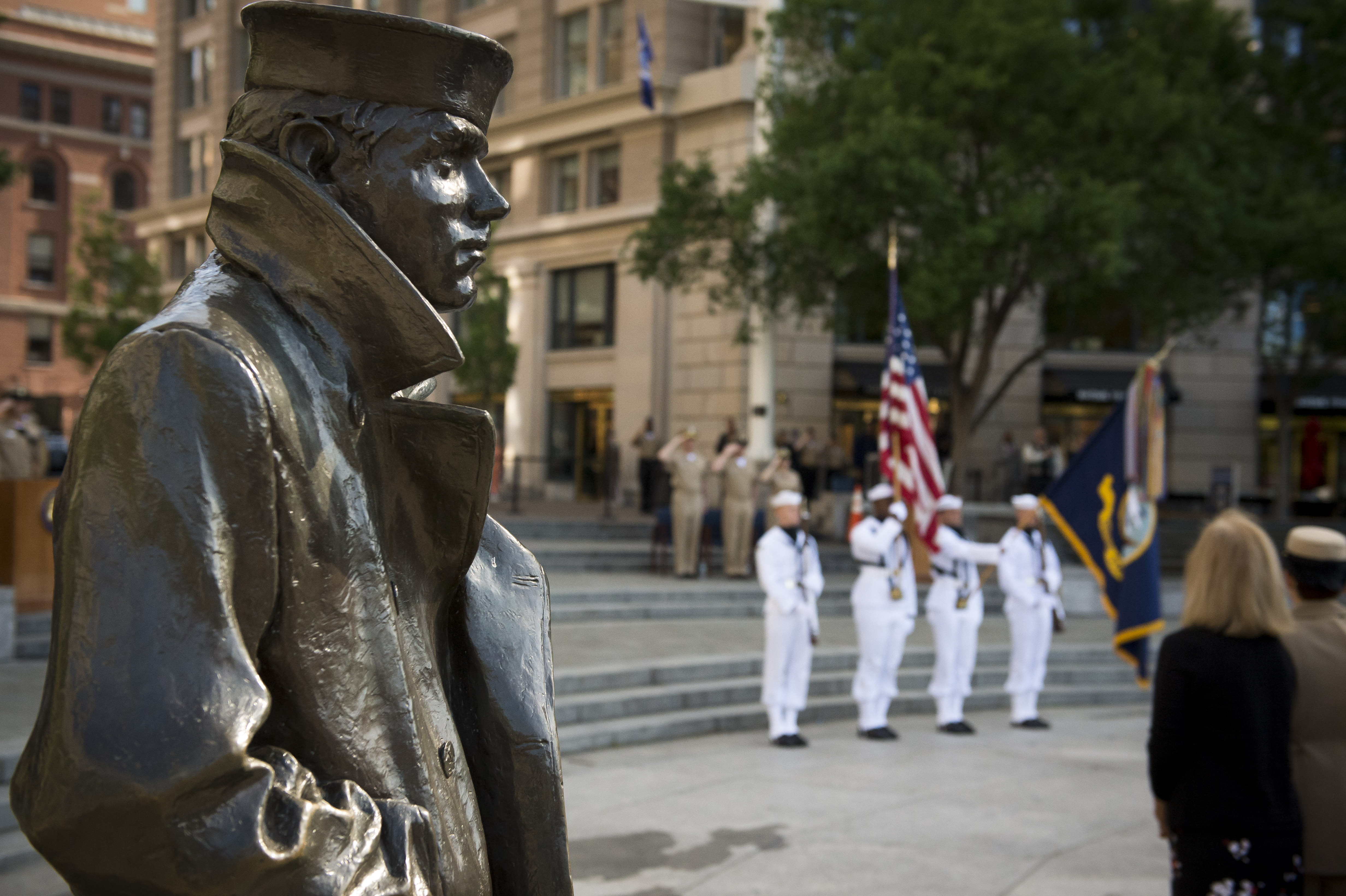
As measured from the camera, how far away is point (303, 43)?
1282mm

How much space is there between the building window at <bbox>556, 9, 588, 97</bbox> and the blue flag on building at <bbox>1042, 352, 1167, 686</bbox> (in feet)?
71.7

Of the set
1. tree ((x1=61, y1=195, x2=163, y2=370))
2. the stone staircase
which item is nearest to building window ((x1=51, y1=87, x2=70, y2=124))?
tree ((x1=61, y1=195, x2=163, y2=370))

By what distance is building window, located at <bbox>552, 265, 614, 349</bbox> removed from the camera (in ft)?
99.7

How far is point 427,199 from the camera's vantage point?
4.40 ft

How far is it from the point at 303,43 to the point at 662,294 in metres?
27.5

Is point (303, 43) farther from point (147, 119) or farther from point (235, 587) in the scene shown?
point (147, 119)

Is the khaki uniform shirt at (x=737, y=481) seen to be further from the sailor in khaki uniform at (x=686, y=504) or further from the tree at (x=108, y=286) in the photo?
the tree at (x=108, y=286)

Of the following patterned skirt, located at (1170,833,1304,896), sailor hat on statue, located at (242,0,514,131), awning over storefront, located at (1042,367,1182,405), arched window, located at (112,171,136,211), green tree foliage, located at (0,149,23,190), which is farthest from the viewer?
arched window, located at (112,171,136,211)

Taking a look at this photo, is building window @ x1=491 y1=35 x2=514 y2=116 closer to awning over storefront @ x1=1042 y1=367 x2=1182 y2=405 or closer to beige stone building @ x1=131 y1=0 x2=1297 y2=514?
beige stone building @ x1=131 y1=0 x2=1297 y2=514

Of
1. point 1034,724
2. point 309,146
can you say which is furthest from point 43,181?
point 309,146

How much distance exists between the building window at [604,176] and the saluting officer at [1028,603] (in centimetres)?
1904

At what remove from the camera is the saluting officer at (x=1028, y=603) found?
1213 cm

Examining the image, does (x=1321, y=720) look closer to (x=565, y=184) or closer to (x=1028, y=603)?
(x=1028, y=603)

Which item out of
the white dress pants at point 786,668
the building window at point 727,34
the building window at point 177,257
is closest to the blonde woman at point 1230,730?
the white dress pants at point 786,668
